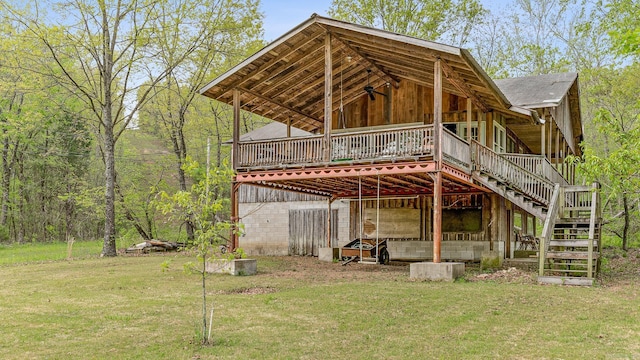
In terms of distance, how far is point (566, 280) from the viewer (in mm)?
13016

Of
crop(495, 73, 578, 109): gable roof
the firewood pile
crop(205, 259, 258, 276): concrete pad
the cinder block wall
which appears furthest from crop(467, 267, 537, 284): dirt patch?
the firewood pile

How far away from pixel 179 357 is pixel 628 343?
635 centimetres

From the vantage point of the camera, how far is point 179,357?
7.45 m

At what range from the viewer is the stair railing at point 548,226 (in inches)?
530

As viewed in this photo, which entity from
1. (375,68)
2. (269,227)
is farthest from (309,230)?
(375,68)

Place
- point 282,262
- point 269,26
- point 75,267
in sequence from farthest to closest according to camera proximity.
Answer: point 269,26, point 282,262, point 75,267

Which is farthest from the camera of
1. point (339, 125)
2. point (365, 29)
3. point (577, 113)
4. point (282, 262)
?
point (577, 113)

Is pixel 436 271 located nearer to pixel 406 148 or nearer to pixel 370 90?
pixel 406 148

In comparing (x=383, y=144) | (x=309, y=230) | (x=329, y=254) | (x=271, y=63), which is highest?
(x=271, y=63)

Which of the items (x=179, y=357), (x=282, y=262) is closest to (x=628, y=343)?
(x=179, y=357)

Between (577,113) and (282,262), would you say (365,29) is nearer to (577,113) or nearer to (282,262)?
(282,262)

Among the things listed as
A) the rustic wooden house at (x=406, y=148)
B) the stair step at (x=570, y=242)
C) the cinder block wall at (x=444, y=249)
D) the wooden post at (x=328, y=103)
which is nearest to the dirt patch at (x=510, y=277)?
the rustic wooden house at (x=406, y=148)

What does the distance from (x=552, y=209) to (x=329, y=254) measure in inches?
347

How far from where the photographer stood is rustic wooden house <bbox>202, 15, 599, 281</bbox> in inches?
594
